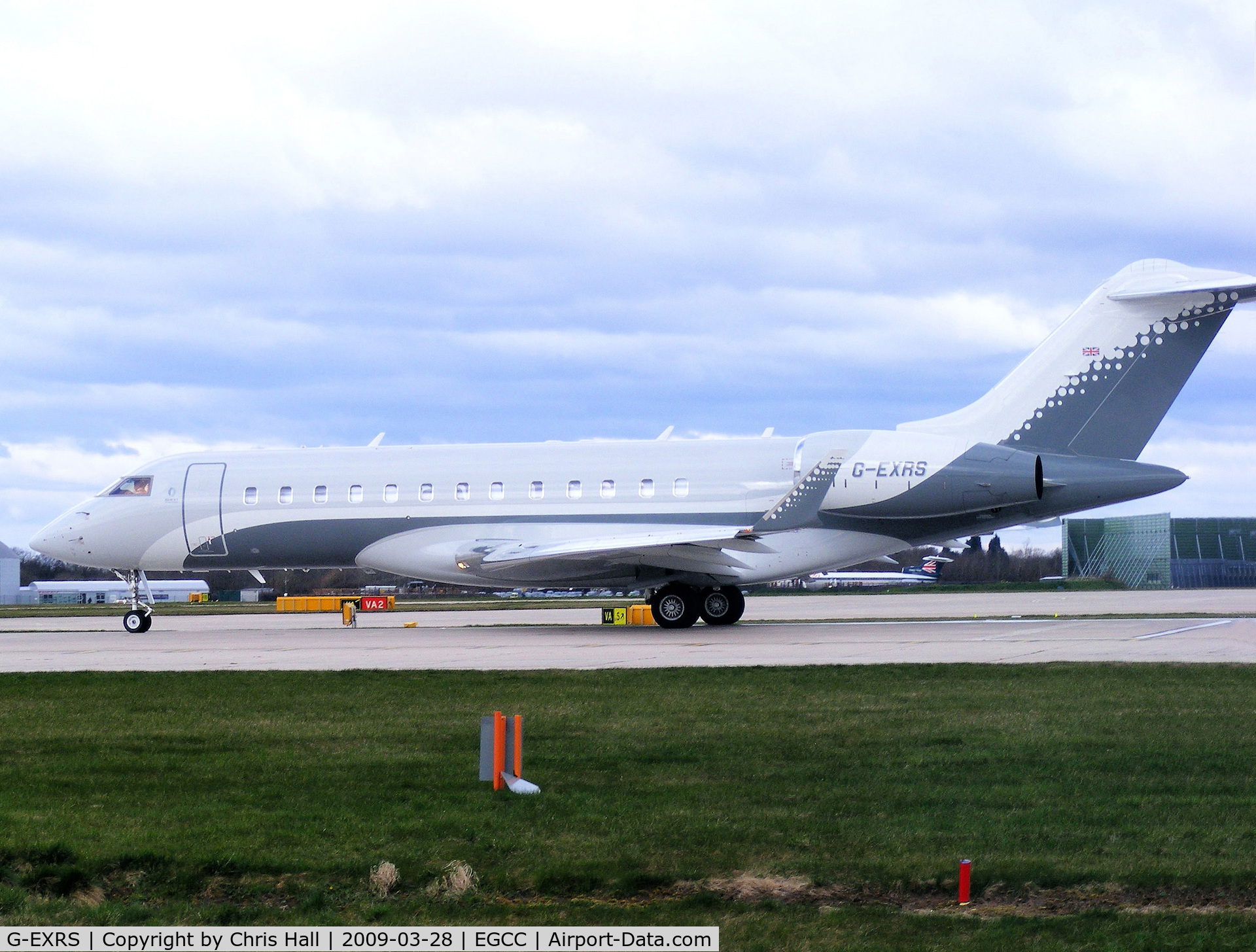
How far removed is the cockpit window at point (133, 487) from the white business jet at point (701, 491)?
5 centimetres

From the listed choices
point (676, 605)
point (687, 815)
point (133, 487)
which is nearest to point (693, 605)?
point (676, 605)

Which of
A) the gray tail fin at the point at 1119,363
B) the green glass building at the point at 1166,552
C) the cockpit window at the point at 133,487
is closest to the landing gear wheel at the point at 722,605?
the gray tail fin at the point at 1119,363

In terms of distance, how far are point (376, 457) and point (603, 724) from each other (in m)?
19.1

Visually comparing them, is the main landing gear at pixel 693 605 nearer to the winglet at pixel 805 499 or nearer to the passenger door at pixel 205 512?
the winglet at pixel 805 499

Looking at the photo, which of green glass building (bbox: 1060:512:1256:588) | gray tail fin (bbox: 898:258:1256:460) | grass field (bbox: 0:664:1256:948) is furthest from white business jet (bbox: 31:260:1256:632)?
green glass building (bbox: 1060:512:1256:588)

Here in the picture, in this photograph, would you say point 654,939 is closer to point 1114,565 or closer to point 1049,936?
point 1049,936

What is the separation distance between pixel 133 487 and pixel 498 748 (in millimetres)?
25404

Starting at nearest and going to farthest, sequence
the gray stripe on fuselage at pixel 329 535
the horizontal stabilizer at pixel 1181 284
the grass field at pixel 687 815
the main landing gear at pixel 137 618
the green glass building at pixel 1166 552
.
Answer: the grass field at pixel 687 815 < the horizontal stabilizer at pixel 1181 284 < the gray stripe on fuselage at pixel 329 535 < the main landing gear at pixel 137 618 < the green glass building at pixel 1166 552

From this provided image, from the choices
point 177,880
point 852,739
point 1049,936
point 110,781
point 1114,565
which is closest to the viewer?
point 1049,936

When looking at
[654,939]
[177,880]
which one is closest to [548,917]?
[654,939]

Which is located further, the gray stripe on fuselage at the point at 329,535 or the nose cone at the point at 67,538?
the nose cone at the point at 67,538

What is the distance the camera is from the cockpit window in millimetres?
31609

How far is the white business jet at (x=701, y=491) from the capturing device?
2609 centimetres

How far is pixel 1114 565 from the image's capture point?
10575cm
